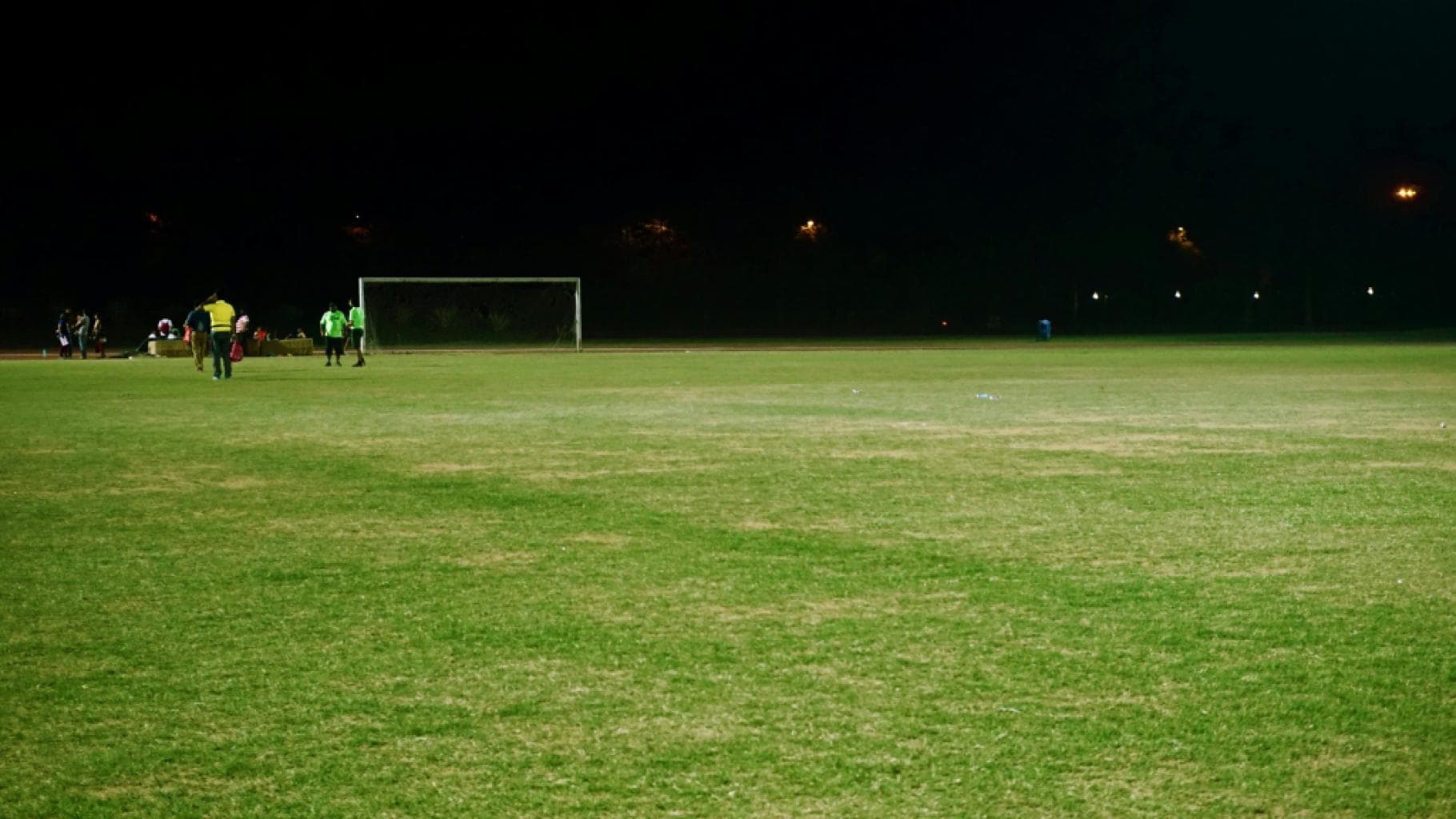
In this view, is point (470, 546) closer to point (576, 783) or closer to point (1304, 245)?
point (576, 783)

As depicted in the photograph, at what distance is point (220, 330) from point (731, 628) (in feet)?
89.3

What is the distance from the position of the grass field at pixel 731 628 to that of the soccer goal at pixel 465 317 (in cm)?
4000

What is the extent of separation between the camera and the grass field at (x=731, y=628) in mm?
4668

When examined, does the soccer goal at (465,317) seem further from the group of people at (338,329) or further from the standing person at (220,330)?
the standing person at (220,330)

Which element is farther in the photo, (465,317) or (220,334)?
(465,317)

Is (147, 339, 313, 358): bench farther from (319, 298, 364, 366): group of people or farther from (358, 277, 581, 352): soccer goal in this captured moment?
(319, 298, 364, 366): group of people

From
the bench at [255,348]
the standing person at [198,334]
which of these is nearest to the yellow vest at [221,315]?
the standing person at [198,334]

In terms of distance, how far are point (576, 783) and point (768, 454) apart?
34.6ft

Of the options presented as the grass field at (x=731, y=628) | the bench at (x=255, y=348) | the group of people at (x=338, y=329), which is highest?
the group of people at (x=338, y=329)

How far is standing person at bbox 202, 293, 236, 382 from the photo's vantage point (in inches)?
1212

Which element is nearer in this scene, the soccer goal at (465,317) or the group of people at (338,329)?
the group of people at (338,329)

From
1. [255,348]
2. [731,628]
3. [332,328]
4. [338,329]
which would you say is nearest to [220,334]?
[332,328]

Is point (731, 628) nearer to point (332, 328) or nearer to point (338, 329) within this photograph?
point (332, 328)

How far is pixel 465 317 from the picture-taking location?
58.8 meters
